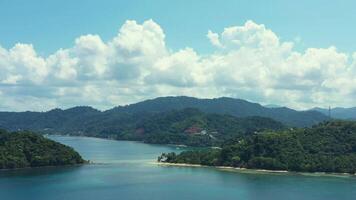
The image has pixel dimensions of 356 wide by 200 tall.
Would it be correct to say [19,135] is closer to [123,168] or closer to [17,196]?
[123,168]

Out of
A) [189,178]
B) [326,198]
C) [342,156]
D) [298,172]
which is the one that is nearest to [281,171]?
[298,172]

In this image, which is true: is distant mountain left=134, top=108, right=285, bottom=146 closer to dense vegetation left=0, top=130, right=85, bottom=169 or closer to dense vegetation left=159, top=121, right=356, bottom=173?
dense vegetation left=159, top=121, right=356, bottom=173

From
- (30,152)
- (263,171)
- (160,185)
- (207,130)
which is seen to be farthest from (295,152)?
(207,130)

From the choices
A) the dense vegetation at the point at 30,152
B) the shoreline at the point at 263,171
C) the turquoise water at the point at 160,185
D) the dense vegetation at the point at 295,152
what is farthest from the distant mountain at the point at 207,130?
the turquoise water at the point at 160,185

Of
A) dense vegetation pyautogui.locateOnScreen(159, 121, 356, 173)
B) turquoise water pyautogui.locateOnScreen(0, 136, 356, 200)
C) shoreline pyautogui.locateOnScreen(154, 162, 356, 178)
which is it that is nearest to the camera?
turquoise water pyautogui.locateOnScreen(0, 136, 356, 200)

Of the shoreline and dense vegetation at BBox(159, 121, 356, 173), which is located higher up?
dense vegetation at BBox(159, 121, 356, 173)

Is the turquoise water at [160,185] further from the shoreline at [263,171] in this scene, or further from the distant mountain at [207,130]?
the distant mountain at [207,130]

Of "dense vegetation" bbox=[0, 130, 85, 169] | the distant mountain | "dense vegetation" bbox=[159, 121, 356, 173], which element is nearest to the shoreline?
"dense vegetation" bbox=[159, 121, 356, 173]
